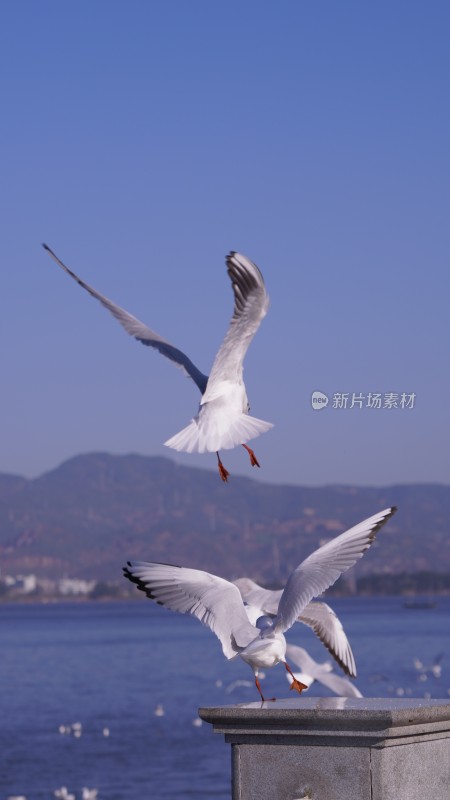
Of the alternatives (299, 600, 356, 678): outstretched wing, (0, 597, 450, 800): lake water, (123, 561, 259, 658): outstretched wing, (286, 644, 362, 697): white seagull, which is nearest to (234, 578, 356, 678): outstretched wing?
(299, 600, 356, 678): outstretched wing

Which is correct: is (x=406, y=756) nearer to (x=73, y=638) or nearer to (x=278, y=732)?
(x=278, y=732)

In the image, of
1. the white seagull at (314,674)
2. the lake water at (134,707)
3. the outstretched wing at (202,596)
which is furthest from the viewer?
the lake water at (134,707)

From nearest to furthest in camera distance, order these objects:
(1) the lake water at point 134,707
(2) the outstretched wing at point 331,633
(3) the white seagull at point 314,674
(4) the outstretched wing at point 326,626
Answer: (4) the outstretched wing at point 326,626 → (2) the outstretched wing at point 331,633 → (3) the white seagull at point 314,674 → (1) the lake water at point 134,707

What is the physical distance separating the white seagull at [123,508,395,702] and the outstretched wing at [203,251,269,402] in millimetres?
1025

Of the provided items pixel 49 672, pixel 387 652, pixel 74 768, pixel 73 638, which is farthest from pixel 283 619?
pixel 73 638

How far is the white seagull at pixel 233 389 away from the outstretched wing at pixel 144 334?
26.6 inches

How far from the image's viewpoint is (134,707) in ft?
181

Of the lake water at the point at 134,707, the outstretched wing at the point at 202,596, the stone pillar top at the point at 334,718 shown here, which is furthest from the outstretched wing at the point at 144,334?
the lake water at the point at 134,707

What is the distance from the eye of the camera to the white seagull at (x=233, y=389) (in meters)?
7.66

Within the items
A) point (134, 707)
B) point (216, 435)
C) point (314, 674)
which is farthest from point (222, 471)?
point (134, 707)

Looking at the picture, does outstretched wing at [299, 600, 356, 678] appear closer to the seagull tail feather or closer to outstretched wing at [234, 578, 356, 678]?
outstretched wing at [234, 578, 356, 678]

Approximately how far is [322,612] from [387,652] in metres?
84.8

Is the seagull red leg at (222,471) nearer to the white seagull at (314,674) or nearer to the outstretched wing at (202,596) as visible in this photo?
the outstretched wing at (202,596)

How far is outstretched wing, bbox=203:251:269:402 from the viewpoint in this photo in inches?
300
